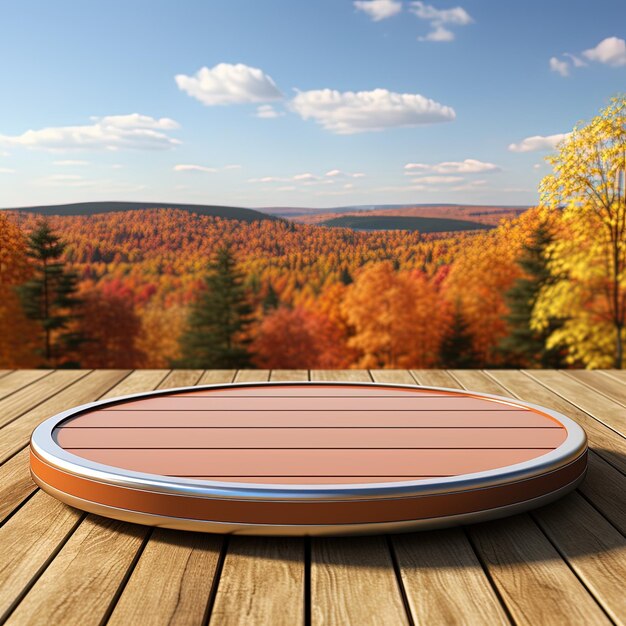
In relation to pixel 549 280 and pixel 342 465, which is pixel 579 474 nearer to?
pixel 342 465

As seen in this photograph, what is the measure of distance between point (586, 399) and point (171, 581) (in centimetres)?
274

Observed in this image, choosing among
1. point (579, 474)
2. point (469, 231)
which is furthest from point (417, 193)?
point (579, 474)

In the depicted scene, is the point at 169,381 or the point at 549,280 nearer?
the point at 169,381

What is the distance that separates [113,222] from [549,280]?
34.4 feet

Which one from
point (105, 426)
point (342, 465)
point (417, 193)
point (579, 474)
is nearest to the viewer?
point (342, 465)

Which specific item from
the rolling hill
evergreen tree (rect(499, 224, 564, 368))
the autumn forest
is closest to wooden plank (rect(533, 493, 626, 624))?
the autumn forest

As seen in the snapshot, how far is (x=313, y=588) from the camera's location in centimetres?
147

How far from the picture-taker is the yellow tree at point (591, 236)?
26.4ft

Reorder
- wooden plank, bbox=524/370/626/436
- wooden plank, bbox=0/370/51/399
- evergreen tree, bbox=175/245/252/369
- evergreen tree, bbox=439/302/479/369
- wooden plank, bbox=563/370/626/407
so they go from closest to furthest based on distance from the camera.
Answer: wooden plank, bbox=524/370/626/436
wooden plank, bbox=563/370/626/407
wooden plank, bbox=0/370/51/399
evergreen tree, bbox=439/302/479/369
evergreen tree, bbox=175/245/252/369

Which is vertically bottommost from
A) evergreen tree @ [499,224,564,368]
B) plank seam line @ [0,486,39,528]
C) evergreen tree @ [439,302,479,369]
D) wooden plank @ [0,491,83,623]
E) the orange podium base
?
evergreen tree @ [439,302,479,369]

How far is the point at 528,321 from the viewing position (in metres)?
15.7

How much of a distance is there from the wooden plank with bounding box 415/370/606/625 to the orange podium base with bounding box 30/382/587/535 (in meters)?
0.05

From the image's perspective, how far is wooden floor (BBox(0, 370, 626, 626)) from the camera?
1.37 metres

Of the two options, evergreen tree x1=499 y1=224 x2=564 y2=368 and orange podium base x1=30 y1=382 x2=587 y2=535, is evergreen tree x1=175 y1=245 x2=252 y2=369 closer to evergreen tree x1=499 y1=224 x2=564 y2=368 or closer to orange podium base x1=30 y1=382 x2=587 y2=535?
evergreen tree x1=499 y1=224 x2=564 y2=368
